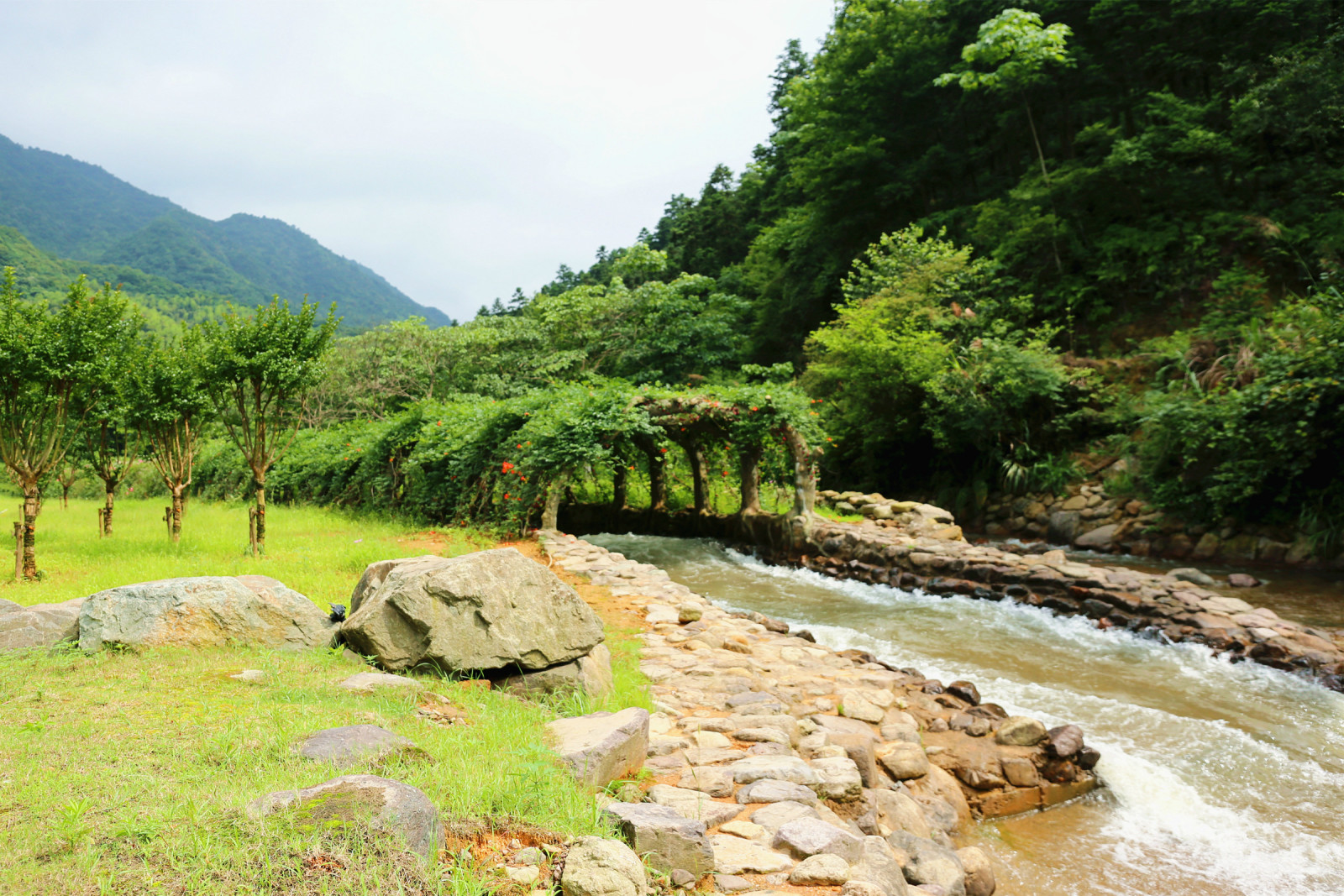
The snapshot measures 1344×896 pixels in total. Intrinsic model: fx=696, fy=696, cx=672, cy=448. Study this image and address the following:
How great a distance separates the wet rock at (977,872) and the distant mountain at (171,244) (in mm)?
65611

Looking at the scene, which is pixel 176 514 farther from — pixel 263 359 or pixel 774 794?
pixel 774 794

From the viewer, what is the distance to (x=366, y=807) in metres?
2.00

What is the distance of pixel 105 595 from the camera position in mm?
3990

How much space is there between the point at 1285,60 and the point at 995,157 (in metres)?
8.17

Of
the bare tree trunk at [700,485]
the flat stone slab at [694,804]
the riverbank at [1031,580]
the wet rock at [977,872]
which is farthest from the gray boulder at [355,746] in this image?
the bare tree trunk at [700,485]

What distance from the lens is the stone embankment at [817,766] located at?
105 inches

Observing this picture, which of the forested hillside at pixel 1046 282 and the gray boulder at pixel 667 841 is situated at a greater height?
the forested hillside at pixel 1046 282

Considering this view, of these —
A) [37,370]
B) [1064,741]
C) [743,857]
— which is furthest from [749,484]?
[743,857]

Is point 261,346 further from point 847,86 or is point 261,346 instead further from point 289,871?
point 847,86

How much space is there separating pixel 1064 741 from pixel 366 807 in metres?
4.73

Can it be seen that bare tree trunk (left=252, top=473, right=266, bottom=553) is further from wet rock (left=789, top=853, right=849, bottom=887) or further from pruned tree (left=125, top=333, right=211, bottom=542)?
wet rock (left=789, top=853, right=849, bottom=887)

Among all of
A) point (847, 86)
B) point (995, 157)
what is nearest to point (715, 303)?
point (847, 86)

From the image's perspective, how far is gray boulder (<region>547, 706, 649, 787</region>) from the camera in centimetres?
283

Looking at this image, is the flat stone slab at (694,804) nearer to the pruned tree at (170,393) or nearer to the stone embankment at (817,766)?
the stone embankment at (817,766)
